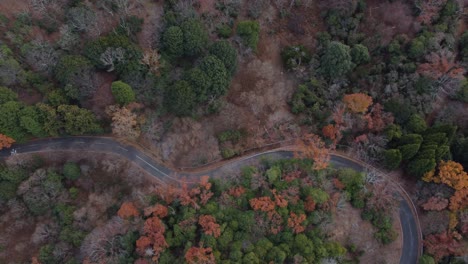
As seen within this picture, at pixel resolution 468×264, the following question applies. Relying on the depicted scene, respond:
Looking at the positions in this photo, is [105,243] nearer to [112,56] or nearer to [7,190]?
[7,190]

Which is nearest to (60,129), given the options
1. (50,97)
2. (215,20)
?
(50,97)

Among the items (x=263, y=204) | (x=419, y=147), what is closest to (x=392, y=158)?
(x=419, y=147)

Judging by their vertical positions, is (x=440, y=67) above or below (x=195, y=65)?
above

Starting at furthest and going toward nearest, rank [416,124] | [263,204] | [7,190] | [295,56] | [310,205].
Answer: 1. [295,56]
2. [416,124]
3. [7,190]
4. [310,205]
5. [263,204]

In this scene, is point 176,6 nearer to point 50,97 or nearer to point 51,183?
point 50,97

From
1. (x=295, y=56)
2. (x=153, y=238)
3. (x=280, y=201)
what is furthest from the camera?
(x=295, y=56)

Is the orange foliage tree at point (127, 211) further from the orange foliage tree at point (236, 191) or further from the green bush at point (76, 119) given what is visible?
the orange foliage tree at point (236, 191)
